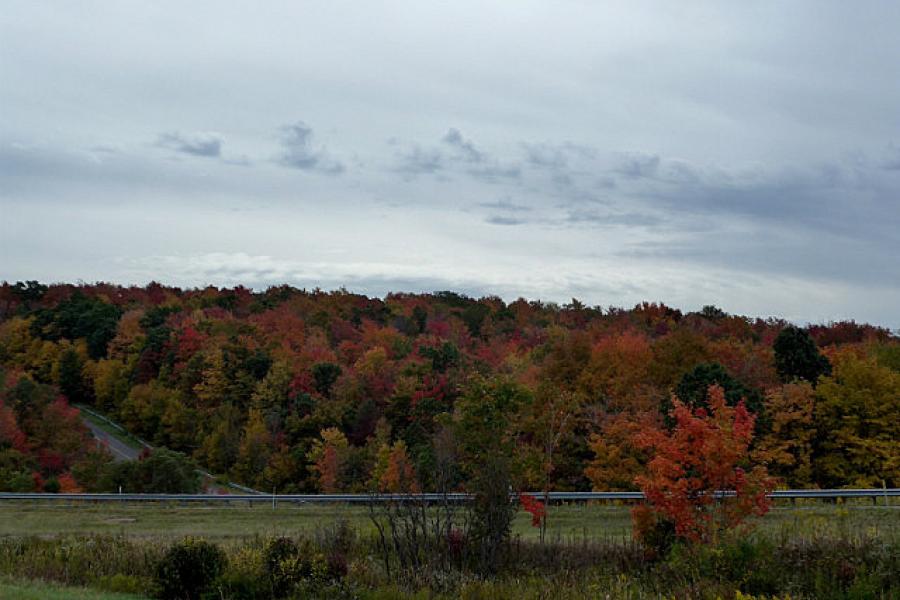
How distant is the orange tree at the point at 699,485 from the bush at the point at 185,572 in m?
9.00

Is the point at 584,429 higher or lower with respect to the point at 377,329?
lower

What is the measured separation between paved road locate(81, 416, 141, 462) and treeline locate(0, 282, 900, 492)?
104 inches

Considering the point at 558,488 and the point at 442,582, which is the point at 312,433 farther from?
the point at 442,582

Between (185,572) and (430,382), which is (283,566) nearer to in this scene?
(185,572)

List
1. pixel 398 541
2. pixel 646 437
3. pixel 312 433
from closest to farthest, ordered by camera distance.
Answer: pixel 398 541 < pixel 646 437 < pixel 312 433

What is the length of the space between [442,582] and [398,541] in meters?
2.10

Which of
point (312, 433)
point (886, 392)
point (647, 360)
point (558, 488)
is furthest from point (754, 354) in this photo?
point (312, 433)

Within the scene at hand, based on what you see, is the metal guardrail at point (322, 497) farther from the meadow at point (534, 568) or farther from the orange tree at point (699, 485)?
the orange tree at point (699, 485)

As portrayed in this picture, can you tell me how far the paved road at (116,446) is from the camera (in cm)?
7681

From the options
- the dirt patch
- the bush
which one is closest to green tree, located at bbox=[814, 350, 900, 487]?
the dirt patch

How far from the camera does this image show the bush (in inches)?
631

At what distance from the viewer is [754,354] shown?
52.0 metres

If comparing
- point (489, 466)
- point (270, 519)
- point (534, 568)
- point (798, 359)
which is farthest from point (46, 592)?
point (798, 359)

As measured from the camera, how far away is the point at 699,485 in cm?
1931
